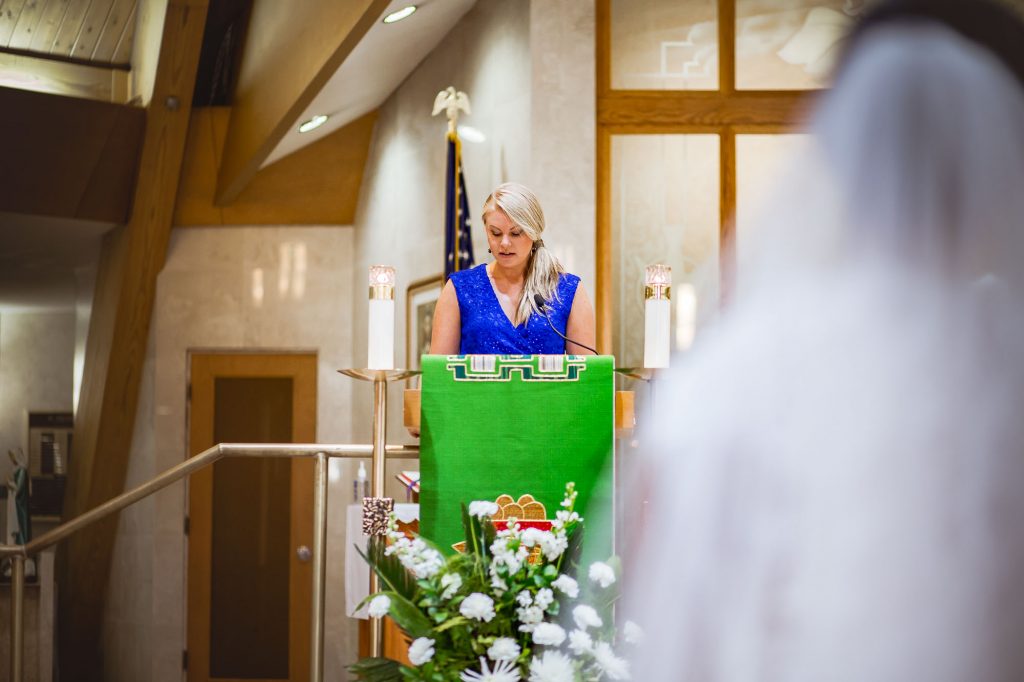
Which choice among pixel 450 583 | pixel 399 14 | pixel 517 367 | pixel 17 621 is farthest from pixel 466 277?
pixel 399 14

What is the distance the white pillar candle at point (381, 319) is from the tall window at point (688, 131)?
209cm

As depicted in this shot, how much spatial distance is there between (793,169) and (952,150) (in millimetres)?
180

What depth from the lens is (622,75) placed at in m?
4.51

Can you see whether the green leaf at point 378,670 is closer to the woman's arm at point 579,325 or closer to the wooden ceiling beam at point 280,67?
the woman's arm at point 579,325

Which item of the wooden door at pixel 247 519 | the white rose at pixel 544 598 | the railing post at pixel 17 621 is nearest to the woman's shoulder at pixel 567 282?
the white rose at pixel 544 598

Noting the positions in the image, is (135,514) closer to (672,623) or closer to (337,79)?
(337,79)

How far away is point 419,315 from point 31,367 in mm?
6182

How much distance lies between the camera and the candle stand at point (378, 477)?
2.34 m

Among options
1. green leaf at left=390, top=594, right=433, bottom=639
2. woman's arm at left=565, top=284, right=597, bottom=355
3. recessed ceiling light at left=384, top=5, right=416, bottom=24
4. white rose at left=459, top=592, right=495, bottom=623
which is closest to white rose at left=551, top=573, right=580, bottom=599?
white rose at left=459, top=592, right=495, bottom=623

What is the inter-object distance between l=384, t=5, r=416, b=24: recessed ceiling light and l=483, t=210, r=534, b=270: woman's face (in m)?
2.49

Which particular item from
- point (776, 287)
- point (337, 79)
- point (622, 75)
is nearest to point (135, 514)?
point (337, 79)

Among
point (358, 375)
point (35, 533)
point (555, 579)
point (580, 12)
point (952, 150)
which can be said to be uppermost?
point (580, 12)

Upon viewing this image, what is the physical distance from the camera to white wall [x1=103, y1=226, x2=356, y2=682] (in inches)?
283

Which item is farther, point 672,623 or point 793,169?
point 672,623
